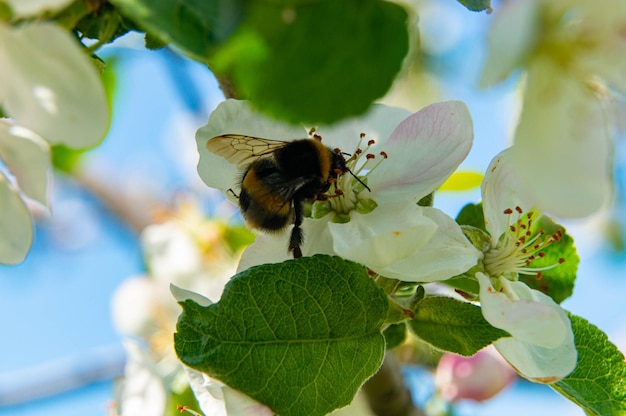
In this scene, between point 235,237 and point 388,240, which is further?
point 235,237

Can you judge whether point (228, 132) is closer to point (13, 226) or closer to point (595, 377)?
point (13, 226)

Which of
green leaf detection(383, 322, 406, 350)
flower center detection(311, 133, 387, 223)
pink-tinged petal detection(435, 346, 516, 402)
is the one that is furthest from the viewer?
pink-tinged petal detection(435, 346, 516, 402)

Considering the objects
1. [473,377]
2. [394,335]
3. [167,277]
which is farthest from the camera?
[167,277]

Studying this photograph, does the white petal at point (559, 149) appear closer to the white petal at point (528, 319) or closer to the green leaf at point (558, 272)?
the white petal at point (528, 319)

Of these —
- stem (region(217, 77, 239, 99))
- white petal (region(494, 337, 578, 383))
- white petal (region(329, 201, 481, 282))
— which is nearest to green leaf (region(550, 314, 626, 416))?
white petal (region(494, 337, 578, 383))

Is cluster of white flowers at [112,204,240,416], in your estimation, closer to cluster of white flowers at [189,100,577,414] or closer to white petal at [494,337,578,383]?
cluster of white flowers at [189,100,577,414]

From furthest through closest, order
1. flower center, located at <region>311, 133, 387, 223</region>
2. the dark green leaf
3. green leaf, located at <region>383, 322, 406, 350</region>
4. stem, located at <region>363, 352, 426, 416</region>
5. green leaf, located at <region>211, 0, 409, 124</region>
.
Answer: stem, located at <region>363, 352, 426, 416</region>
green leaf, located at <region>383, 322, 406, 350</region>
flower center, located at <region>311, 133, 387, 223</region>
the dark green leaf
green leaf, located at <region>211, 0, 409, 124</region>

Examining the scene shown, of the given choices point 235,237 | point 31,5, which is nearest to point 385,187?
point 31,5
